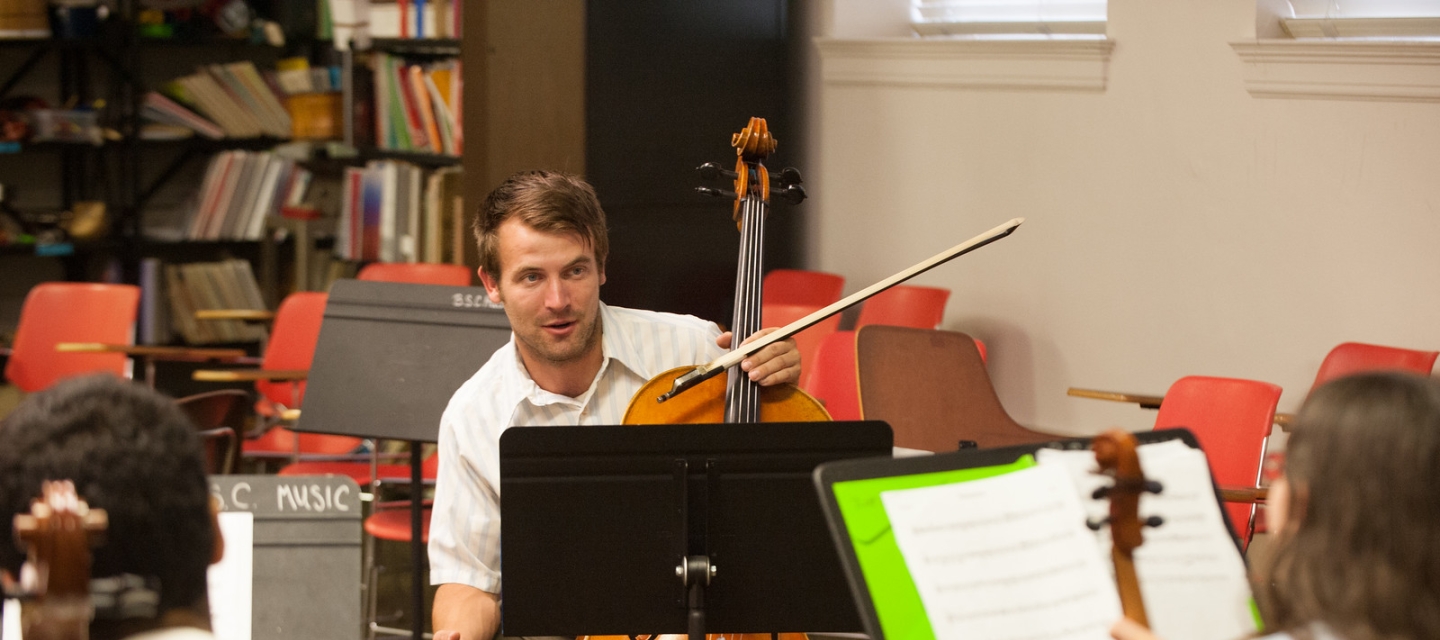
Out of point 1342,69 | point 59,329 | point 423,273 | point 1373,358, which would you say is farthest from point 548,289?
point 59,329

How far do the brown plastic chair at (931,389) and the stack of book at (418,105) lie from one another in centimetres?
202

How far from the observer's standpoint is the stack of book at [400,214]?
481cm

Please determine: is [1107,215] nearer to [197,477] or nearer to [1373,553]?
[1373,553]

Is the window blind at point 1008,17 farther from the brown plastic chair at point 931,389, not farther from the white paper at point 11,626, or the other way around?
the white paper at point 11,626

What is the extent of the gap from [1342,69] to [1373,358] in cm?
82

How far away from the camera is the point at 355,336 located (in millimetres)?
2910

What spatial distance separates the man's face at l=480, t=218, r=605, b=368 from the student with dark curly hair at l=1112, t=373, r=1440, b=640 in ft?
3.90

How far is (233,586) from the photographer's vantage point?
5.03 feet

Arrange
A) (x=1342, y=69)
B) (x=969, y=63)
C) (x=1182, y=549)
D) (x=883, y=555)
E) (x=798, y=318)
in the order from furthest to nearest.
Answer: (x=969, y=63)
(x=798, y=318)
(x=1342, y=69)
(x=1182, y=549)
(x=883, y=555)

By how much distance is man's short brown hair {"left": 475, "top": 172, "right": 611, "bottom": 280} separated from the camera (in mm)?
2098

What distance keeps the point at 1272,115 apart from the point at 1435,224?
512 millimetres

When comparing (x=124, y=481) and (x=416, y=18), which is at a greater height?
(x=416, y=18)

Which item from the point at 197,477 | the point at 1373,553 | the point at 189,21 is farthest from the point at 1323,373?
the point at 189,21

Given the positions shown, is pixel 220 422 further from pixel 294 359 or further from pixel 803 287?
pixel 803 287
